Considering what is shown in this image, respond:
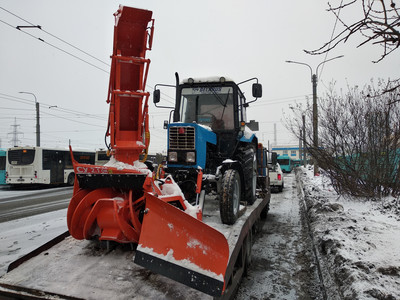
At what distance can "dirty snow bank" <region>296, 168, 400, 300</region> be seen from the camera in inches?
123

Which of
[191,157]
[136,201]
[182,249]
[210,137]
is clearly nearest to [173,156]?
[191,157]

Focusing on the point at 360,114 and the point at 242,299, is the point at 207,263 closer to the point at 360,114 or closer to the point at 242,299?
the point at 242,299

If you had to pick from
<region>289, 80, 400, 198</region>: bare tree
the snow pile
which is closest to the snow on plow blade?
the snow pile

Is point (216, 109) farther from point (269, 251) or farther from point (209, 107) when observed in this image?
point (269, 251)

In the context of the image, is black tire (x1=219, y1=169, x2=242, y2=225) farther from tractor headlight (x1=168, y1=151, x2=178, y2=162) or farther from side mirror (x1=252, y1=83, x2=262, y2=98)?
side mirror (x1=252, y1=83, x2=262, y2=98)

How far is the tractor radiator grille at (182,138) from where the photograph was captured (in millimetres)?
4609

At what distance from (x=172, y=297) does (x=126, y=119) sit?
6.99 ft

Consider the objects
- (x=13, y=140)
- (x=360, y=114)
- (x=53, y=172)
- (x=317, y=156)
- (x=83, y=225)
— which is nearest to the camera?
(x=83, y=225)

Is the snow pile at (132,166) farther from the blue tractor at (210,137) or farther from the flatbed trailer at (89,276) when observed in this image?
the blue tractor at (210,137)

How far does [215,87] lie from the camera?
603 cm

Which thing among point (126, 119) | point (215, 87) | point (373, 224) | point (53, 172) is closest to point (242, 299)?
point (126, 119)

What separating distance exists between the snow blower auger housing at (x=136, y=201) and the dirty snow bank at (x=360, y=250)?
1.72 m

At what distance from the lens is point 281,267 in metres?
4.75

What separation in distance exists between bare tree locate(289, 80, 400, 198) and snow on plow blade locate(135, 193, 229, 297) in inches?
271
